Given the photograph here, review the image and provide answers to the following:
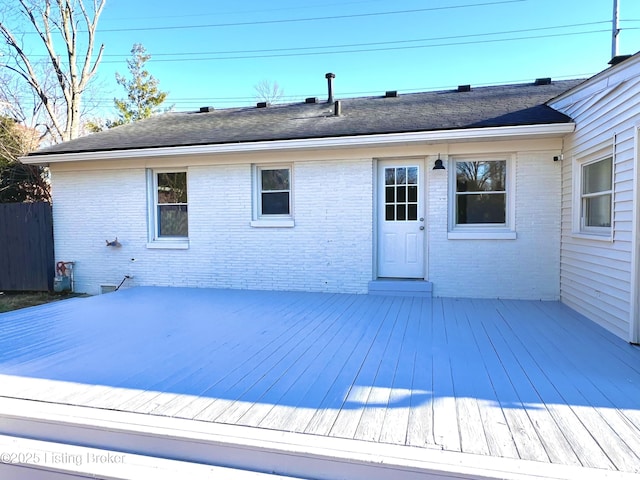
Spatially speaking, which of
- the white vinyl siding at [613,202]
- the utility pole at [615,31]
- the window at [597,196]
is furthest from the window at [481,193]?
the utility pole at [615,31]

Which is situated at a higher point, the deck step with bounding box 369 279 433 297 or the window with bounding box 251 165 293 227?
the window with bounding box 251 165 293 227

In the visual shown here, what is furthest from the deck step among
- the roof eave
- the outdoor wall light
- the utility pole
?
the utility pole

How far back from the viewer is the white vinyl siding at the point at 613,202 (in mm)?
4191

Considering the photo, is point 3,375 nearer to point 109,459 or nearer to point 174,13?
point 109,459

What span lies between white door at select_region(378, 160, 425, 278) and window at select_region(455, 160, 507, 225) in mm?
673

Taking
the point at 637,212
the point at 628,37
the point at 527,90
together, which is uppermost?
the point at 628,37

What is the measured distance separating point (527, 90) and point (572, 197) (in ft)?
11.1

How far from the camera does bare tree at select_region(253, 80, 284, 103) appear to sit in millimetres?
22375

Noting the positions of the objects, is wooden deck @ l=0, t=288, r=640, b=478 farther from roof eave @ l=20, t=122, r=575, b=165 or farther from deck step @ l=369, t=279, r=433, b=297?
roof eave @ l=20, t=122, r=575, b=165

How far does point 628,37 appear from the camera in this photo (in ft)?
42.9

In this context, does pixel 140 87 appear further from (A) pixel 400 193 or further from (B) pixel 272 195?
(A) pixel 400 193

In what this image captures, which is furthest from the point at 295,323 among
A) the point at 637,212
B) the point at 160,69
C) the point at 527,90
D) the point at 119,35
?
the point at 160,69

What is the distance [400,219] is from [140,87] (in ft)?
62.9

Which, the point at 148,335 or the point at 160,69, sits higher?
the point at 160,69
